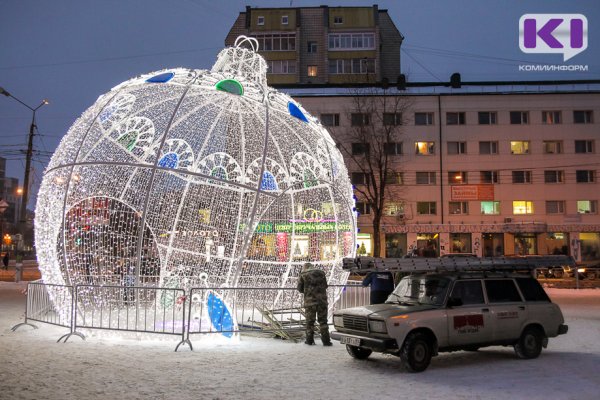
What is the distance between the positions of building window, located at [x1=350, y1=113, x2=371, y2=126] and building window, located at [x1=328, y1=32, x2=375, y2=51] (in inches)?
520

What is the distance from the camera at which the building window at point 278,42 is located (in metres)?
52.0

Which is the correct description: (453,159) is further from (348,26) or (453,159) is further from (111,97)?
(111,97)

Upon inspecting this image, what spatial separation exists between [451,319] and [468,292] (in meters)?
0.76

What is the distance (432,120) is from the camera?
41781mm

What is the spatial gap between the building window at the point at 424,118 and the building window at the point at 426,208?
237 inches

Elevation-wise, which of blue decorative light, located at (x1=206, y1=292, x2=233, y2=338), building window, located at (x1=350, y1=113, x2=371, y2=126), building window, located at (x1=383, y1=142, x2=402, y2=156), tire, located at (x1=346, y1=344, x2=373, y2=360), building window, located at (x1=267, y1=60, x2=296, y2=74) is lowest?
tire, located at (x1=346, y1=344, x2=373, y2=360)

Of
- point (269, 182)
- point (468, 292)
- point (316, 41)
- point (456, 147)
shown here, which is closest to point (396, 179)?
point (456, 147)

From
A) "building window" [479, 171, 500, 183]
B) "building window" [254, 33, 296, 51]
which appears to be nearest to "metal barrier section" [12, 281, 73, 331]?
"building window" [479, 171, 500, 183]

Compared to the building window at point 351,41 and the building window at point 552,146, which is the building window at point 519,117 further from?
the building window at point 351,41

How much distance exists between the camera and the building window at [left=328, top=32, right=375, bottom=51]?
51.9 m

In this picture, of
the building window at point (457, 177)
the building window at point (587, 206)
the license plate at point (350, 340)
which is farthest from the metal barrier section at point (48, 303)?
the building window at point (587, 206)

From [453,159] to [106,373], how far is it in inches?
1440

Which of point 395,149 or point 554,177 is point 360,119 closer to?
point 395,149

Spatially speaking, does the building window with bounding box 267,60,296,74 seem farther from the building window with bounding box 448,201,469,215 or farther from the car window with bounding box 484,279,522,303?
the car window with bounding box 484,279,522,303
